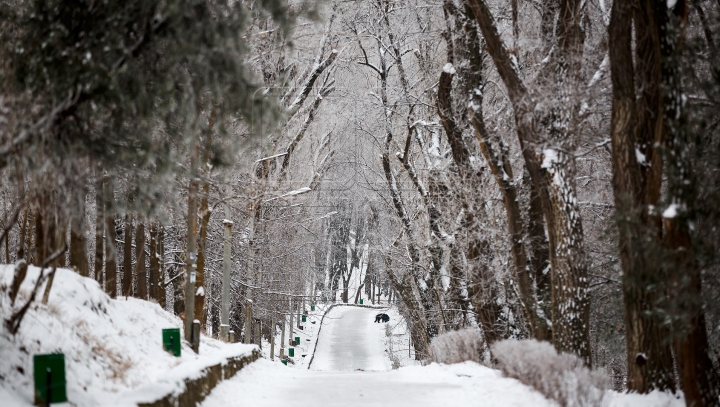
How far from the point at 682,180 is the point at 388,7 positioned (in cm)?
1604

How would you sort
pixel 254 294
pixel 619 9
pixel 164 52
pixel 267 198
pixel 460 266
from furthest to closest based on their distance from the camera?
pixel 254 294 → pixel 267 198 → pixel 460 266 → pixel 619 9 → pixel 164 52

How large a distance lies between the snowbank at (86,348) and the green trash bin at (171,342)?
16cm

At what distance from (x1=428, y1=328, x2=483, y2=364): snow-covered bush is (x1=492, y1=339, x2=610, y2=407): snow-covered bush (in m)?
4.49

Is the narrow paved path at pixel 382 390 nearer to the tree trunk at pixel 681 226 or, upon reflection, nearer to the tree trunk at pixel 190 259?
the tree trunk at pixel 190 259

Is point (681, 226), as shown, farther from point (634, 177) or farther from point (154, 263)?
point (154, 263)

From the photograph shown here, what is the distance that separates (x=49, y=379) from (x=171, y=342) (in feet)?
21.3

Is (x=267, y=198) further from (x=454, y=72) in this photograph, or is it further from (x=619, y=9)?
(x=619, y=9)

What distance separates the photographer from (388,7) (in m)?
22.3

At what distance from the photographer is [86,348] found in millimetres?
8188

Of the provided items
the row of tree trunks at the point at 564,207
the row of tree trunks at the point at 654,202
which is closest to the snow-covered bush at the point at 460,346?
the row of tree trunks at the point at 564,207

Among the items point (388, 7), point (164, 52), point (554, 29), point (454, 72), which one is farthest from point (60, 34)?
point (388, 7)

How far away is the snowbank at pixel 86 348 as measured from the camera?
6344 millimetres

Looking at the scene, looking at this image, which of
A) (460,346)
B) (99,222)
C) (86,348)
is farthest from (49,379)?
(460,346)

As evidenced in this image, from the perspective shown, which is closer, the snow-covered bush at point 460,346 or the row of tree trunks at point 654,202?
the row of tree trunks at point 654,202
